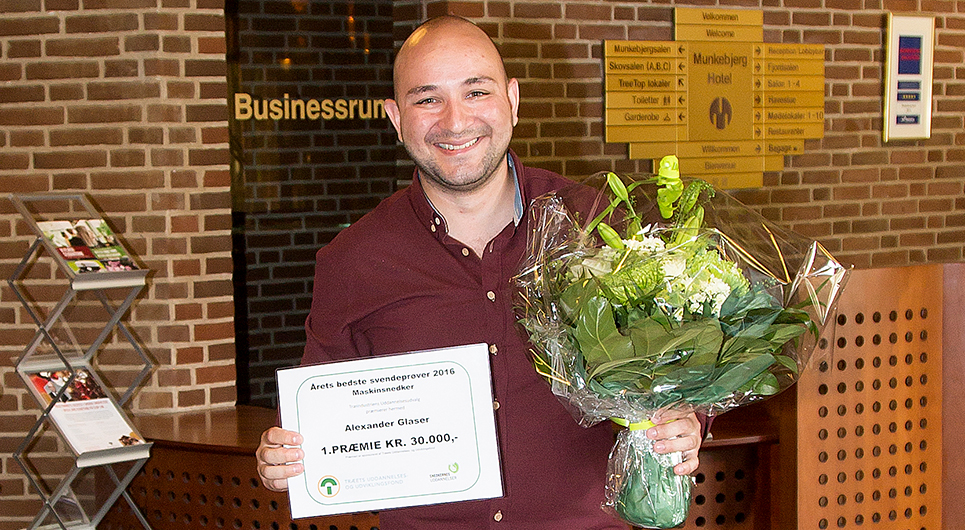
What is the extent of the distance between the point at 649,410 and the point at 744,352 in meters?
0.21

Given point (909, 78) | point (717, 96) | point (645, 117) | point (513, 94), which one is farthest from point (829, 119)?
point (513, 94)

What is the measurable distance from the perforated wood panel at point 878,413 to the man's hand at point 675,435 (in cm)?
108

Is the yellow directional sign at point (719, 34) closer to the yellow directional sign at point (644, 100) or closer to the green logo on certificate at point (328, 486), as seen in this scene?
the yellow directional sign at point (644, 100)

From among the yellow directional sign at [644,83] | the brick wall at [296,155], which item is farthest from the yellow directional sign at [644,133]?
the brick wall at [296,155]

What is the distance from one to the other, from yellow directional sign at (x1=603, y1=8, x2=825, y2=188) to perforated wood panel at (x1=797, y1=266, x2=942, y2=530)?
70.6 inches

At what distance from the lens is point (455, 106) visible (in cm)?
Result: 190

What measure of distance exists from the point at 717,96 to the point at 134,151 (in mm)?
2658

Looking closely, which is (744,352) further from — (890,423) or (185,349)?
(185,349)

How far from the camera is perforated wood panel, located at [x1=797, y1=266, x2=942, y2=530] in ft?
8.66

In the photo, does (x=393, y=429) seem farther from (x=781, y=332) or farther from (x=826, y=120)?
(x=826, y=120)

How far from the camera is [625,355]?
144 cm

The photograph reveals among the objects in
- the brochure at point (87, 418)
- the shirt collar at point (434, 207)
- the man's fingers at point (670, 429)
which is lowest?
the brochure at point (87, 418)

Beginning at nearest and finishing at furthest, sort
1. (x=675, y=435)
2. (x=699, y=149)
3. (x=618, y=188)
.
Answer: (x=618, y=188) → (x=675, y=435) → (x=699, y=149)

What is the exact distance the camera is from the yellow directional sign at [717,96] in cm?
434
